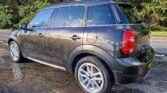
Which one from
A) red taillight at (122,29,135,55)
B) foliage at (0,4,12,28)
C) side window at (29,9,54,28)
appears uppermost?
side window at (29,9,54,28)

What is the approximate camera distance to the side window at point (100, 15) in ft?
16.9

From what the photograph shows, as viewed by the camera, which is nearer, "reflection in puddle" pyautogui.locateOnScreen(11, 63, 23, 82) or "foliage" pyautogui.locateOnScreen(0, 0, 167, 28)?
"reflection in puddle" pyautogui.locateOnScreen(11, 63, 23, 82)

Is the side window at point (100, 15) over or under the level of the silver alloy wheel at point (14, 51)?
over

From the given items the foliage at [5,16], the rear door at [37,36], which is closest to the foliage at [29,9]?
the foliage at [5,16]

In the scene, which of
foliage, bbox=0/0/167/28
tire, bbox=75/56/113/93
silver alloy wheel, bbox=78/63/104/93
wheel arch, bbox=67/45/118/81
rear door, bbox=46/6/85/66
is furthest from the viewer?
foliage, bbox=0/0/167/28

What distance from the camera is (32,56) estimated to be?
23.1ft

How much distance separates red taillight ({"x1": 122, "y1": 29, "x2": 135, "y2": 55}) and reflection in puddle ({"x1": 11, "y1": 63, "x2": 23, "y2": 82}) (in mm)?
2613

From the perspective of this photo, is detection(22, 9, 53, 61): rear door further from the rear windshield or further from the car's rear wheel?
the rear windshield

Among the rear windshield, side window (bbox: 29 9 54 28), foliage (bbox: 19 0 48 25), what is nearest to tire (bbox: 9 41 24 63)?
side window (bbox: 29 9 54 28)

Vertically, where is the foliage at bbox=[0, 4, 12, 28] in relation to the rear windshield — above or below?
below

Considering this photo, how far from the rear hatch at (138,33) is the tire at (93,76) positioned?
2.13 ft

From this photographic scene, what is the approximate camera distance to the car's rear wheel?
7.83m

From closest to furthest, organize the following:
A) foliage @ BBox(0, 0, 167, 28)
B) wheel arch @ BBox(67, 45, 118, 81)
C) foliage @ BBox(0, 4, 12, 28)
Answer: wheel arch @ BBox(67, 45, 118, 81) < foliage @ BBox(0, 0, 167, 28) < foliage @ BBox(0, 4, 12, 28)

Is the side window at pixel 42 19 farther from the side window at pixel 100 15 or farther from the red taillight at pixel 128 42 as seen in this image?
the red taillight at pixel 128 42
